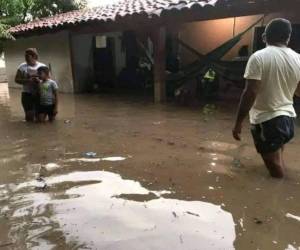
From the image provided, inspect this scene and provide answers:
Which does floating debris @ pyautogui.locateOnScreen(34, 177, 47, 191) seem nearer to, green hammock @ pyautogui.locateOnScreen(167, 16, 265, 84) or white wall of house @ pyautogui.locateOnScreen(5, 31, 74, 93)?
green hammock @ pyautogui.locateOnScreen(167, 16, 265, 84)

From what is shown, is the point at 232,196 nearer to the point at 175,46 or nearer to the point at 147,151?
the point at 147,151

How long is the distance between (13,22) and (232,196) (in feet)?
56.6

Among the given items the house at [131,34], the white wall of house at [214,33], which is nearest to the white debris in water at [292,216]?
the house at [131,34]

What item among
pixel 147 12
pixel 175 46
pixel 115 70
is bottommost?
pixel 115 70

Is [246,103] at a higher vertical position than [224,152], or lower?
higher

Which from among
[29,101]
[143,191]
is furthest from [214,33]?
[143,191]

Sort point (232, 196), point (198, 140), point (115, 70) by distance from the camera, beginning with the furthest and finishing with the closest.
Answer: point (115, 70), point (198, 140), point (232, 196)

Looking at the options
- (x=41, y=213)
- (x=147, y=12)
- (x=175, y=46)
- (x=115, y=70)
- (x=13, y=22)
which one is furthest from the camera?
(x=13, y=22)

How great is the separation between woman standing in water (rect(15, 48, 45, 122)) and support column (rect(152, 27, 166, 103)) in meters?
3.50

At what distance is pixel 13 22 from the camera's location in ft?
60.0

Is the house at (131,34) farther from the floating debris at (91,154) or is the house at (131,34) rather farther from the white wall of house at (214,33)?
the floating debris at (91,154)

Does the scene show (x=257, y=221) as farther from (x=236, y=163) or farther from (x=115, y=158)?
(x=115, y=158)

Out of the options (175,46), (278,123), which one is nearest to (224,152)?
(278,123)

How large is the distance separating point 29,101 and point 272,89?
5269mm
